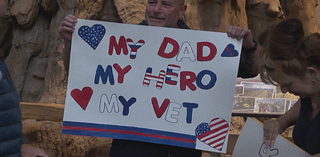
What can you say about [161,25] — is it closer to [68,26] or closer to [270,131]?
[68,26]

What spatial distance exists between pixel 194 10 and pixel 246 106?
1277 mm

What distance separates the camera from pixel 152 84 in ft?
4.50

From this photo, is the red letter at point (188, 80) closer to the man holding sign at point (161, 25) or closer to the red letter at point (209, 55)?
the red letter at point (209, 55)

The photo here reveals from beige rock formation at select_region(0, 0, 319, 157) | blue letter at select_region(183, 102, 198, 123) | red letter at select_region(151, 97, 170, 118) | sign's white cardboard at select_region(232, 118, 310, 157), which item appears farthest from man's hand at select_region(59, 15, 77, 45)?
beige rock formation at select_region(0, 0, 319, 157)

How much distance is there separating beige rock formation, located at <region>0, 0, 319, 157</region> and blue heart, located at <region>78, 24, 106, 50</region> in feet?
5.50

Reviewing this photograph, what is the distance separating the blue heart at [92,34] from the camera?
4.60 feet

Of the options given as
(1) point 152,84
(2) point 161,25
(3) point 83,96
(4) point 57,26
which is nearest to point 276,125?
(1) point 152,84

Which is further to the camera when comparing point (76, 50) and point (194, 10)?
point (194, 10)

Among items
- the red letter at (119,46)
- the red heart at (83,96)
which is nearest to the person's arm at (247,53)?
the red letter at (119,46)

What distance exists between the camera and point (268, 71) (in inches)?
43.2

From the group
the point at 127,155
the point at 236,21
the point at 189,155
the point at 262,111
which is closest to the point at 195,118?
the point at 189,155

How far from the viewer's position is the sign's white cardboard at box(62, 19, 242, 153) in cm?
133

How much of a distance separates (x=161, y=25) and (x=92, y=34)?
282mm

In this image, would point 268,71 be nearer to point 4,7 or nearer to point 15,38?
point 4,7
